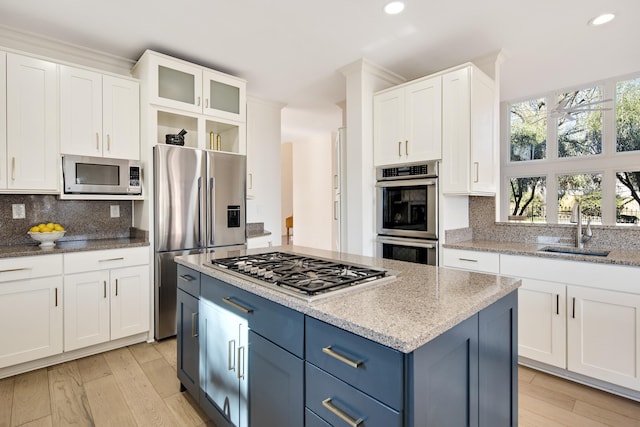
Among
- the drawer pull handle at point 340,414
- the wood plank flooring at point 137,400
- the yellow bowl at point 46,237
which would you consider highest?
the yellow bowl at point 46,237

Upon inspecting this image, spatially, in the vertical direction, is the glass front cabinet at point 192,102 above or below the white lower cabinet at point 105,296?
above

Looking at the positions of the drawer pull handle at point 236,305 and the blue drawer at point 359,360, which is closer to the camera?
the blue drawer at point 359,360

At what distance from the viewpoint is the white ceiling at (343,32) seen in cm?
232

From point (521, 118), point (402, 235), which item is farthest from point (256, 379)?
point (521, 118)

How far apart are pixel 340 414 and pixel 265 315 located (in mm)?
476

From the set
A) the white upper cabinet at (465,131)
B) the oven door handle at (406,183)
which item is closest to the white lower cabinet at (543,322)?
the white upper cabinet at (465,131)

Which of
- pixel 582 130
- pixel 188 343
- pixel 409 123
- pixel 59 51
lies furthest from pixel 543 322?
pixel 59 51

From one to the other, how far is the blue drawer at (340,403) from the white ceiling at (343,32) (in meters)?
2.37

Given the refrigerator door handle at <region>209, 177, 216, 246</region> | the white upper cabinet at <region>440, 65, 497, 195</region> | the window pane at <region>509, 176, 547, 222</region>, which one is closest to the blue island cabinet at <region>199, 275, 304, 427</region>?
the refrigerator door handle at <region>209, 177, 216, 246</region>

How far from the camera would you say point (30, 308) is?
2.34 meters

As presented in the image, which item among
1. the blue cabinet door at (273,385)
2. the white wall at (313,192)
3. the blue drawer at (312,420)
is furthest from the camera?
the white wall at (313,192)

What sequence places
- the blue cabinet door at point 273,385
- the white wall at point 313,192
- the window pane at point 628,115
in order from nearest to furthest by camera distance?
the blue cabinet door at point 273,385 < the window pane at point 628,115 < the white wall at point 313,192

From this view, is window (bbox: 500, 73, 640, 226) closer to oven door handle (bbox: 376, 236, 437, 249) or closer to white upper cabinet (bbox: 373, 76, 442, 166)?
white upper cabinet (bbox: 373, 76, 442, 166)

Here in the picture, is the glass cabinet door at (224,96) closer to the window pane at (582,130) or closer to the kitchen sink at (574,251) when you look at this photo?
the kitchen sink at (574,251)
